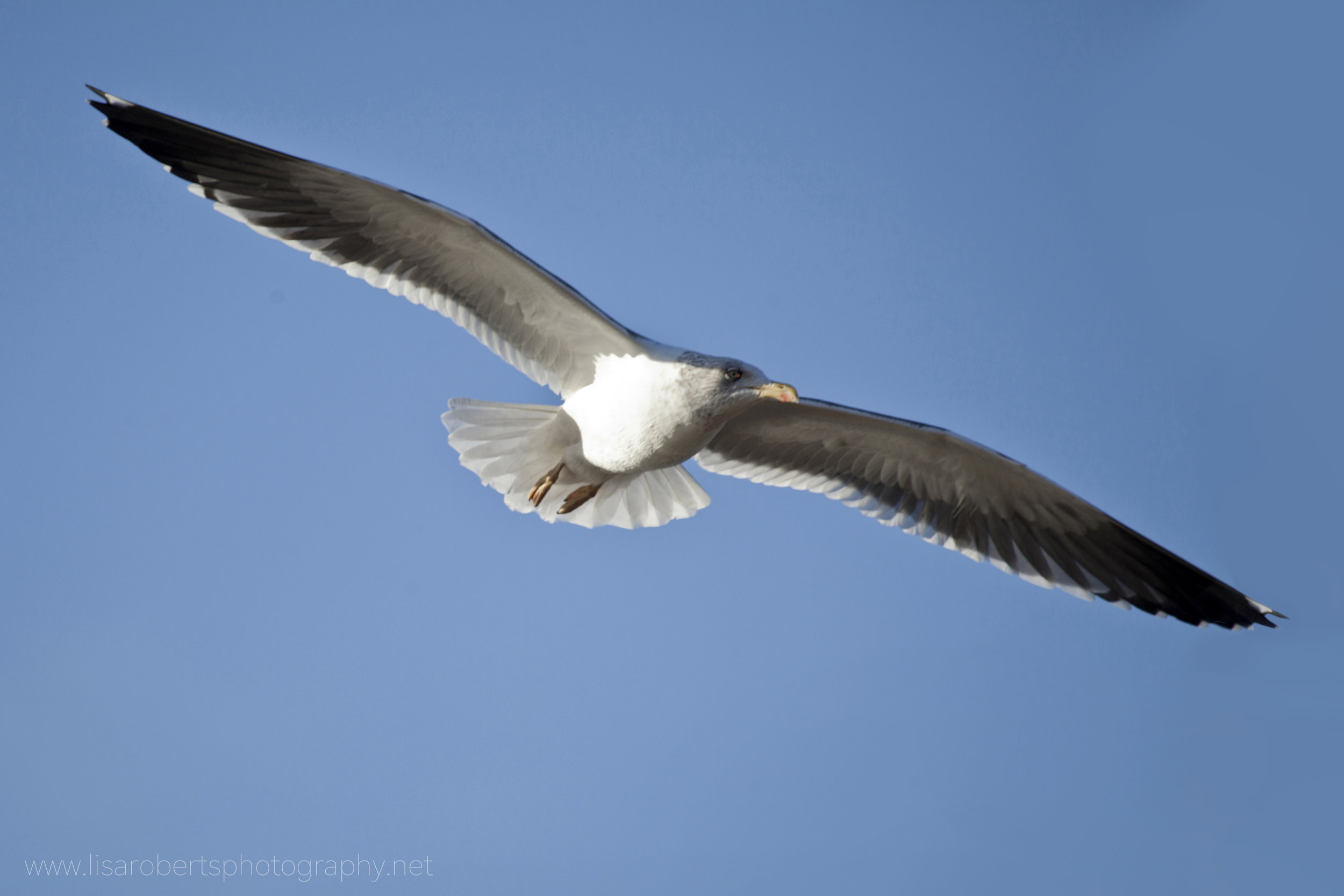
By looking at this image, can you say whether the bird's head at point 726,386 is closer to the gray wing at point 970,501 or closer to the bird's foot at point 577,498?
the gray wing at point 970,501

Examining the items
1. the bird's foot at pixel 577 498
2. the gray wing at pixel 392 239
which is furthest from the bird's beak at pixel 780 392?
the bird's foot at pixel 577 498

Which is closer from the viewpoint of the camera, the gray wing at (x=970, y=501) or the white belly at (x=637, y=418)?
the white belly at (x=637, y=418)

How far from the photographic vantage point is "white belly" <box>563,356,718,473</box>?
3.85 metres

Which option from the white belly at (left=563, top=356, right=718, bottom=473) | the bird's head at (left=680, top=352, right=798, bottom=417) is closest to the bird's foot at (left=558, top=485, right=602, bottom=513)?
the white belly at (left=563, top=356, right=718, bottom=473)

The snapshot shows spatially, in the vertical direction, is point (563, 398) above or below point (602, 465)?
above

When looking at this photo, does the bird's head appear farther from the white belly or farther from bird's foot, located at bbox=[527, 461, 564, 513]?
bird's foot, located at bbox=[527, 461, 564, 513]

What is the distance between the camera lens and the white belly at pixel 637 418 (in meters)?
3.85

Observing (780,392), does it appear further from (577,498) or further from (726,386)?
(577,498)

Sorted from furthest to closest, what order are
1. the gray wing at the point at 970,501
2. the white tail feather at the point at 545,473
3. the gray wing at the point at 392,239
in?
1. the gray wing at the point at 970,501
2. the white tail feather at the point at 545,473
3. the gray wing at the point at 392,239

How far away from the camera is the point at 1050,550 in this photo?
15.4 feet

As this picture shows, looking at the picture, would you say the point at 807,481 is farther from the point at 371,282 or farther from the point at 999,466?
the point at 371,282

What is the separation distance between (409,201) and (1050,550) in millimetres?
2960

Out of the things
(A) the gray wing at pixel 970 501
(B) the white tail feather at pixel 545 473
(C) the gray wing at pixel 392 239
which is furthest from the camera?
(A) the gray wing at pixel 970 501

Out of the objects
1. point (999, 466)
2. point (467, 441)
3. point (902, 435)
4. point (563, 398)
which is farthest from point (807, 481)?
point (467, 441)
